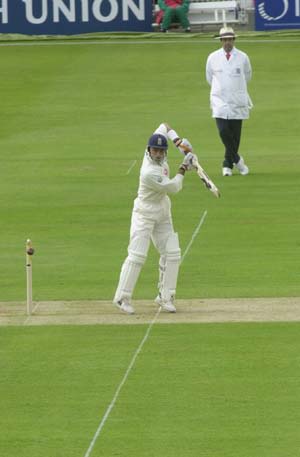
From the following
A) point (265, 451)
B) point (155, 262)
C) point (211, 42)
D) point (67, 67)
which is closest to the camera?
point (265, 451)

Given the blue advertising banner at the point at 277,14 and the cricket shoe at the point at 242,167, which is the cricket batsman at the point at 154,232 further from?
the blue advertising banner at the point at 277,14

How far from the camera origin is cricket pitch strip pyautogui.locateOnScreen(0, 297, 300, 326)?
1477 cm

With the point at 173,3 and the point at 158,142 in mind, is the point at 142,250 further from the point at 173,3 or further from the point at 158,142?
the point at 173,3

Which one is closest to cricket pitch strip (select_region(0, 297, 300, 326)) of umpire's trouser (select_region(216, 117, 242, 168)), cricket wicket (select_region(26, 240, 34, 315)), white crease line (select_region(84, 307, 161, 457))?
cricket wicket (select_region(26, 240, 34, 315))

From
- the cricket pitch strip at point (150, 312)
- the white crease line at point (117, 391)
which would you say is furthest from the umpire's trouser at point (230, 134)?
the white crease line at point (117, 391)

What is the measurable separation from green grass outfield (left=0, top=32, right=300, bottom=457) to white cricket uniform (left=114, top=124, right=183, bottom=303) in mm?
524

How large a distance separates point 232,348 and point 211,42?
26.2 m

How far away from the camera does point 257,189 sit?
2273 centimetres

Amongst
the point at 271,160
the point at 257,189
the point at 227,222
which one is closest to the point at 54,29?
the point at 271,160

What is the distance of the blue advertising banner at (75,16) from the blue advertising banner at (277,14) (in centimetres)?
318

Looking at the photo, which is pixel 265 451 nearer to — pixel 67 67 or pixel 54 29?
pixel 67 67

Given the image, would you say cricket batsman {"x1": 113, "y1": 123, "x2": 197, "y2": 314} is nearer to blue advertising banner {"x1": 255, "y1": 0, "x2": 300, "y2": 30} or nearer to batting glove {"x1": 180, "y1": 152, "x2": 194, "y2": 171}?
batting glove {"x1": 180, "y1": 152, "x2": 194, "y2": 171}

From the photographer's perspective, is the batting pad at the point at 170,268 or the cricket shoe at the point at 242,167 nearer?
the batting pad at the point at 170,268

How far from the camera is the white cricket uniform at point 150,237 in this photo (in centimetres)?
1480
